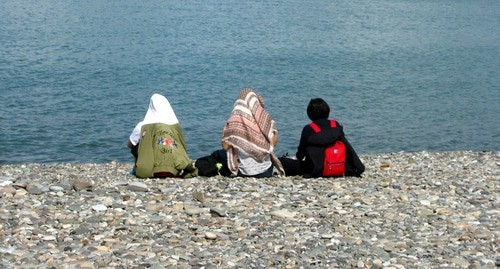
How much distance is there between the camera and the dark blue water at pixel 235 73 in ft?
84.0

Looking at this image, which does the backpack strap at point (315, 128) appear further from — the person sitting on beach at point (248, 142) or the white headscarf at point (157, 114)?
the white headscarf at point (157, 114)

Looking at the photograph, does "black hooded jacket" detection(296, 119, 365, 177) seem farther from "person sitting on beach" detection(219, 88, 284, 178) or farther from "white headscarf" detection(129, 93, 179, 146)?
"white headscarf" detection(129, 93, 179, 146)

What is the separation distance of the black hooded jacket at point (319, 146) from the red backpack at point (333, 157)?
55 millimetres

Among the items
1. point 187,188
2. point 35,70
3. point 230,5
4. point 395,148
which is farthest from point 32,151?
point 230,5

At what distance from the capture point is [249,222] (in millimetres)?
10805

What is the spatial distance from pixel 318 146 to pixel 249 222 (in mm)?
3260

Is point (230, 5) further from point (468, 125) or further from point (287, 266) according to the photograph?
point (287, 266)

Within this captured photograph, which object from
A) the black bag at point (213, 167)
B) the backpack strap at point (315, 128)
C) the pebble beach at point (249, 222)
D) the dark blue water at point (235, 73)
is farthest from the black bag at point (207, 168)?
the dark blue water at point (235, 73)

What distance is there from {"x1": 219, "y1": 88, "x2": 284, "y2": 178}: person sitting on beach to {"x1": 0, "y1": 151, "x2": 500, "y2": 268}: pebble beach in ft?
0.81

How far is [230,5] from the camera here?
70.1 m

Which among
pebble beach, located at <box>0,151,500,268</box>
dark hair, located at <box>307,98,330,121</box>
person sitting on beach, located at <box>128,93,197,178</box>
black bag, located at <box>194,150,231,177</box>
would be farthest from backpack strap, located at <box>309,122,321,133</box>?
person sitting on beach, located at <box>128,93,197,178</box>

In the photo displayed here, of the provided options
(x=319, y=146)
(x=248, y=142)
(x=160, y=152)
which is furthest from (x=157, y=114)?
(x=319, y=146)

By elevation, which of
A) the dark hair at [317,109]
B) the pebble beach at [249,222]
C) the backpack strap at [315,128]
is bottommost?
the pebble beach at [249,222]

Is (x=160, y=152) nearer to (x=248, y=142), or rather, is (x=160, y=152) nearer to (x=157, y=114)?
(x=157, y=114)
